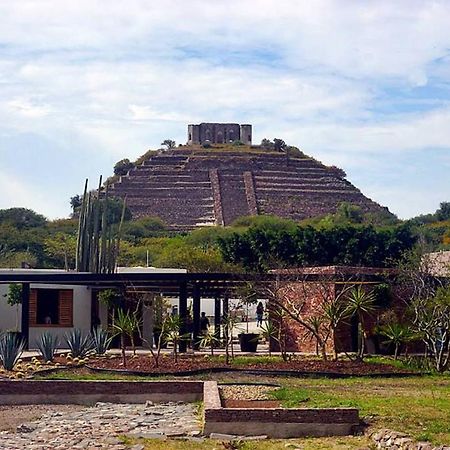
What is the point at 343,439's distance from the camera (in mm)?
13883

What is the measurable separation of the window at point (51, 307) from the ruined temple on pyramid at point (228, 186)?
Result: 73.5 m

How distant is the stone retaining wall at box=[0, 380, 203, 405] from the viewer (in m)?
19.0

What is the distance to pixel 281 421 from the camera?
1448cm

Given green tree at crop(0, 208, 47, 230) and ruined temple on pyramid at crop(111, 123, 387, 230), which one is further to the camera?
ruined temple on pyramid at crop(111, 123, 387, 230)

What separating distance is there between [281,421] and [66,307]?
59.5ft

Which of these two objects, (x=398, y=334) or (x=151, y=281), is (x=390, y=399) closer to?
(x=398, y=334)

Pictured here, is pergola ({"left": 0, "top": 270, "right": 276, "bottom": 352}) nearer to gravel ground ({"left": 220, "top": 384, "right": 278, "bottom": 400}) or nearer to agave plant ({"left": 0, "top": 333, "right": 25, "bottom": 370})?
agave plant ({"left": 0, "top": 333, "right": 25, "bottom": 370})

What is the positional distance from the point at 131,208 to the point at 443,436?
9739cm

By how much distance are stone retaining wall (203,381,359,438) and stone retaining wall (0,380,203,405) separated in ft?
14.4

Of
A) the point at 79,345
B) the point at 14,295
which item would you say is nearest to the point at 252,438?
the point at 79,345

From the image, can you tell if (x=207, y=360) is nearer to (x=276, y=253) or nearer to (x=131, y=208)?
(x=276, y=253)

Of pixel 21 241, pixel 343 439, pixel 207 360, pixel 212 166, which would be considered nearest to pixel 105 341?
pixel 207 360

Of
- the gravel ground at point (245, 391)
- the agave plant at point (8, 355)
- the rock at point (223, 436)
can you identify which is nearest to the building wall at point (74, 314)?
the agave plant at point (8, 355)

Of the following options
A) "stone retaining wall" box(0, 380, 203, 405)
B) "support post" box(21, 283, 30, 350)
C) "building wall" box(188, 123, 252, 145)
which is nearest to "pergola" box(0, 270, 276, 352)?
"support post" box(21, 283, 30, 350)
